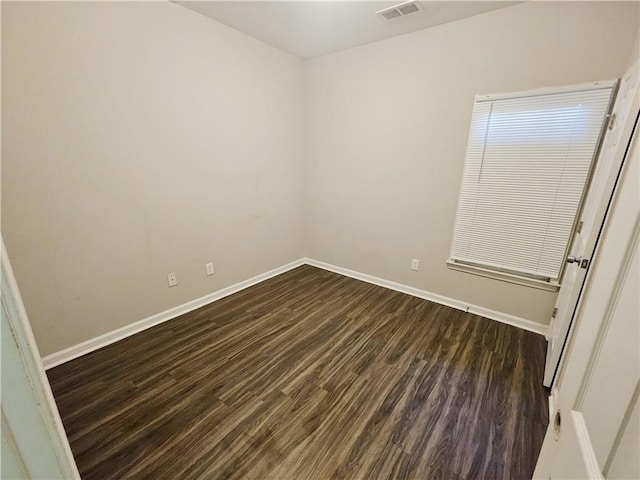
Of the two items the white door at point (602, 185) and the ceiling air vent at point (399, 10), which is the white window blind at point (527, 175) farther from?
the ceiling air vent at point (399, 10)

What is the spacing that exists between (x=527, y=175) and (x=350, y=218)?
5.78ft

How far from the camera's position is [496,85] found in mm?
2262

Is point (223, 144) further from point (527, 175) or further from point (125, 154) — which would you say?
point (527, 175)

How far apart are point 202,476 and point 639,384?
5.29ft

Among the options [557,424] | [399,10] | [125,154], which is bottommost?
[557,424]

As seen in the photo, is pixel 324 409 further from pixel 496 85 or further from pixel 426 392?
pixel 496 85

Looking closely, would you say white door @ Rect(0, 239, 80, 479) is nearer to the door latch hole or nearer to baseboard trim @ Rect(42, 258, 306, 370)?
the door latch hole

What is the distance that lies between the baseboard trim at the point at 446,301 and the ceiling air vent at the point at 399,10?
2520 mm

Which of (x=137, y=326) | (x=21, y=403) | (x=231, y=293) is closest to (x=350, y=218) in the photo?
(x=231, y=293)

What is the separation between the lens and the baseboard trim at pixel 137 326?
6.51 feet

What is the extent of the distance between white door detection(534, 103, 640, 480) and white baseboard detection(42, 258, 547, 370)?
2.21 m

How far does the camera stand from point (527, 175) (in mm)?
2232

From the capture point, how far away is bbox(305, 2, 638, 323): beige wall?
197cm

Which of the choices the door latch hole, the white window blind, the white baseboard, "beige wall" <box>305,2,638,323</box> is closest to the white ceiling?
"beige wall" <box>305,2,638,323</box>
